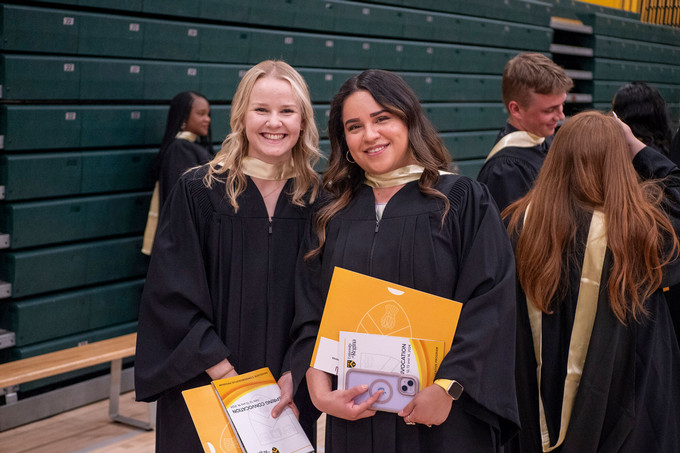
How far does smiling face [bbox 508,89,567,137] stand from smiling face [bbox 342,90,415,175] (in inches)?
63.0

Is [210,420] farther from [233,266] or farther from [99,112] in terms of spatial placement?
[99,112]

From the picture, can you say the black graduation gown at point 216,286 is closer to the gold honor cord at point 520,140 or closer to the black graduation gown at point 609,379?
the black graduation gown at point 609,379

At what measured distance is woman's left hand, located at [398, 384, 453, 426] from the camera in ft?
6.24

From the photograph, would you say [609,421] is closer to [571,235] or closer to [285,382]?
[571,235]

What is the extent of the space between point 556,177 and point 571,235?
0.20 m

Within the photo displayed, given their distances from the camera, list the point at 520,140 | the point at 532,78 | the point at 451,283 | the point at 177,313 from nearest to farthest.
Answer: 1. the point at 451,283
2. the point at 177,313
3. the point at 532,78
4. the point at 520,140

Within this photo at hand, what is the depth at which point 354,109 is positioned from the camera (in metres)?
2.14

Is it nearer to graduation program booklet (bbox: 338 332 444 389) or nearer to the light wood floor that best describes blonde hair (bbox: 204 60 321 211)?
graduation program booklet (bbox: 338 332 444 389)

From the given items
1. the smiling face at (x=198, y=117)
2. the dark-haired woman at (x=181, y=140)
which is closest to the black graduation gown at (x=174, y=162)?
the dark-haired woman at (x=181, y=140)

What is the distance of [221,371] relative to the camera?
226 cm

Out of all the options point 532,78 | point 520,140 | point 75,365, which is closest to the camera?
point 532,78

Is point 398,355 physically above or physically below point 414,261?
below

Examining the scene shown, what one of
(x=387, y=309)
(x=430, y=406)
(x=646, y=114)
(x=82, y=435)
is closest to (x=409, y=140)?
(x=387, y=309)

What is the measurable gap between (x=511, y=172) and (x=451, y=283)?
158 centimetres
